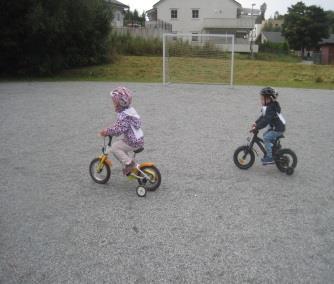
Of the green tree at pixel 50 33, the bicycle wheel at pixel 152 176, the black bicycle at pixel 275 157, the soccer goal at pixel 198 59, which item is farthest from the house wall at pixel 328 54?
the bicycle wheel at pixel 152 176

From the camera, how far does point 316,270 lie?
3422mm

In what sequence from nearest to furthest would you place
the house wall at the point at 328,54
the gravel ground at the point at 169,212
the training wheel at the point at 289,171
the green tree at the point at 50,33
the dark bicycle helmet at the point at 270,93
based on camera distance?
the gravel ground at the point at 169,212 < the dark bicycle helmet at the point at 270,93 < the training wheel at the point at 289,171 < the green tree at the point at 50,33 < the house wall at the point at 328,54

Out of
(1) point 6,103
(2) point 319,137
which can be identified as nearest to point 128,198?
(2) point 319,137

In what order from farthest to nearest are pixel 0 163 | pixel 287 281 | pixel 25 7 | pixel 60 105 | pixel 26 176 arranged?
pixel 25 7, pixel 60 105, pixel 0 163, pixel 26 176, pixel 287 281

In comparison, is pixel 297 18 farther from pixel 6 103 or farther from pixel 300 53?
pixel 6 103

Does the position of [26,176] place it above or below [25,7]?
below

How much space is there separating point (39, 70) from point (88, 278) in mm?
17027

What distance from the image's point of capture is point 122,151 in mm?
5105

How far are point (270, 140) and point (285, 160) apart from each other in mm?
369

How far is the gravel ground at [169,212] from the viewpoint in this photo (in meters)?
3.46

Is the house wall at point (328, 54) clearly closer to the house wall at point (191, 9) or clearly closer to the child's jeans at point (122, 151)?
the house wall at point (191, 9)

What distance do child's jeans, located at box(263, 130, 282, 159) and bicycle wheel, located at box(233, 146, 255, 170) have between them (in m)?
0.26

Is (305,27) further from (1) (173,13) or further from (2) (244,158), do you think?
(2) (244,158)

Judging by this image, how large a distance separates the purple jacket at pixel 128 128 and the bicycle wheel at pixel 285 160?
2147mm
